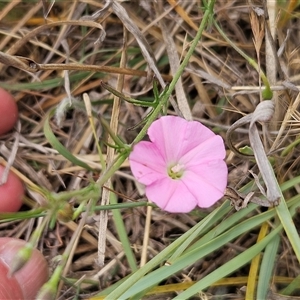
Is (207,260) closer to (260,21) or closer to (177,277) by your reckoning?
(177,277)

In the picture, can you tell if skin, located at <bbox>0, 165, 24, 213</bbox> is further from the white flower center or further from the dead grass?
the white flower center

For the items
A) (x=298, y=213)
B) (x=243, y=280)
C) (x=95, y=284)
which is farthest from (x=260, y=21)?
(x=95, y=284)

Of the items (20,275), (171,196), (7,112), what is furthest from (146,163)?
(7,112)

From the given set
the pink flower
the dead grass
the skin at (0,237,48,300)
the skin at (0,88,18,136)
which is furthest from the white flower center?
the skin at (0,88,18,136)

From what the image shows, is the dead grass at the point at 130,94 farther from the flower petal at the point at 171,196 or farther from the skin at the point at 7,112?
the flower petal at the point at 171,196

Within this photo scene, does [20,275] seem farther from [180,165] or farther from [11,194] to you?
[180,165]

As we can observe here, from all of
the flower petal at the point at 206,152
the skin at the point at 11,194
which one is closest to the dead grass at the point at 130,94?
the skin at the point at 11,194
